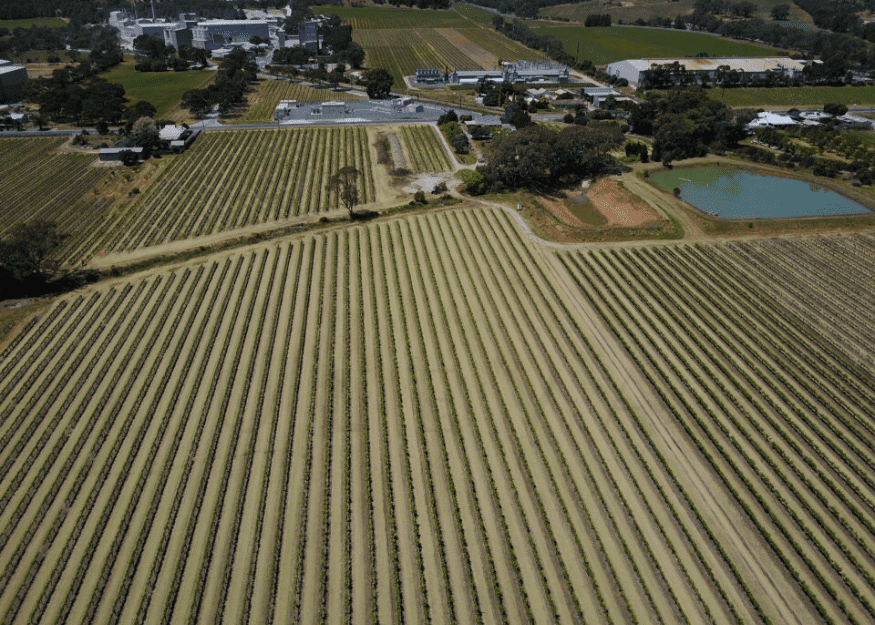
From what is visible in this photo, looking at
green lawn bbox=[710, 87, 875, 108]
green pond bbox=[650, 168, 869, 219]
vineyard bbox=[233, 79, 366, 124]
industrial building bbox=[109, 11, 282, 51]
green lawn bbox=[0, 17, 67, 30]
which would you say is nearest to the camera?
green pond bbox=[650, 168, 869, 219]

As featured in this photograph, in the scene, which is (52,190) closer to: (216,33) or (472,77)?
(472,77)

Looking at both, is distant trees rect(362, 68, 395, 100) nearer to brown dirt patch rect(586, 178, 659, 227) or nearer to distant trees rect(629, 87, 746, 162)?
distant trees rect(629, 87, 746, 162)

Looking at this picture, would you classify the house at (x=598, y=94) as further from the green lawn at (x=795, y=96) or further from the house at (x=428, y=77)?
the house at (x=428, y=77)

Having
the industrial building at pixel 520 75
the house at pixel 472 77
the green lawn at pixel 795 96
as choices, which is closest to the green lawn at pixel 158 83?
the house at pixel 472 77

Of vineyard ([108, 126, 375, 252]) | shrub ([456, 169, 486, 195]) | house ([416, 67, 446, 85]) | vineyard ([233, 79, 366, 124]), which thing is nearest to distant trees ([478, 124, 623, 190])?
shrub ([456, 169, 486, 195])

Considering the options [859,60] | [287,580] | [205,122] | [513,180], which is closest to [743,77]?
[859,60]

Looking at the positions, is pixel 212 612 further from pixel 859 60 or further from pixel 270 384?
pixel 859 60
